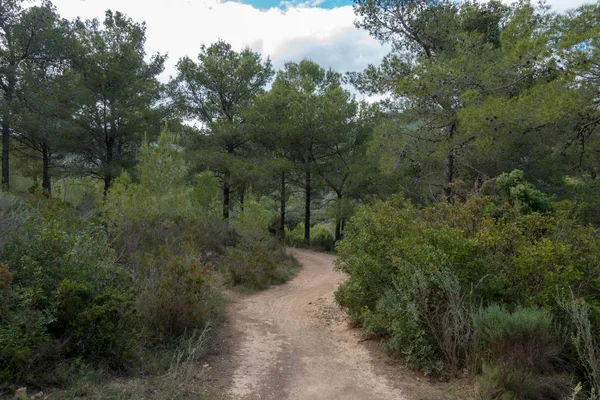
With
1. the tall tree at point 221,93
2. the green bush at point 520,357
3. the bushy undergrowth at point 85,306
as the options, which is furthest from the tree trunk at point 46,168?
the green bush at point 520,357

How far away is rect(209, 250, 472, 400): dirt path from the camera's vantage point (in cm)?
502

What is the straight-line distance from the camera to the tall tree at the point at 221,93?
21.5 meters

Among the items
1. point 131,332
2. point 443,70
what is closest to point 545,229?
point 443,70

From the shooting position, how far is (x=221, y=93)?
73.9ft

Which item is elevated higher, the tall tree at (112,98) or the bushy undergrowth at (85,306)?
the tall tree at (112,98)

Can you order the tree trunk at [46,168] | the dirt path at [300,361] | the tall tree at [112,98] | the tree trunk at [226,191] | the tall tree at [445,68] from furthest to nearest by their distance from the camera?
the tree trunk at [226,191] < the tree trunk at [46,168] < the tall tree at [112,98] < the tall tree at [445,68] < the dirt path at [300,361]

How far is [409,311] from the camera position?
230 inches

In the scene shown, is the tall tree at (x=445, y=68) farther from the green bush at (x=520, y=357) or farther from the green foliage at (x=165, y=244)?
the green foliage at (x=165, y=244)

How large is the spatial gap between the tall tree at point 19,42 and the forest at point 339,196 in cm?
7

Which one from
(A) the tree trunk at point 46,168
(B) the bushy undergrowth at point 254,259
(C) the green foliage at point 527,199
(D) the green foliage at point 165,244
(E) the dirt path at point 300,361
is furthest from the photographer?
(A) the tree trunk at point 46,168

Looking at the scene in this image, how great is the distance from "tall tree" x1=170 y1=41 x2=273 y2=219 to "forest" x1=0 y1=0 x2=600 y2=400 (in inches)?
4.4

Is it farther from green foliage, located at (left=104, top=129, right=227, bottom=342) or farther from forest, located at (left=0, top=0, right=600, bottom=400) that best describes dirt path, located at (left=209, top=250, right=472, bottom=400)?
green foliage, located at (left=104, top=129, right=227, bottom=342)

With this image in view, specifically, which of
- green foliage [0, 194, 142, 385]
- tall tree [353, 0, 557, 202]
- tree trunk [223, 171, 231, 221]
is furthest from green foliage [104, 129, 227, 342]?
tall tree [353, 0, 557, 202]

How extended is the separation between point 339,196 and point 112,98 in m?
13.2
